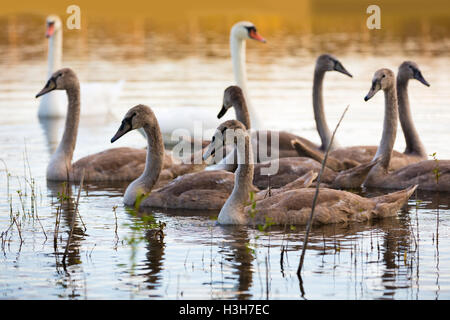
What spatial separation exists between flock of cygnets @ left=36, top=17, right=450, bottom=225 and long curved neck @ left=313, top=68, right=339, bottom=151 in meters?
0.02

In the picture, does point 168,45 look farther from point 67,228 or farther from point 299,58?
point 67,228

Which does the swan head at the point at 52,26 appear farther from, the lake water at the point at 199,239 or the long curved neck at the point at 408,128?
the long curved neck at the point at 408,128

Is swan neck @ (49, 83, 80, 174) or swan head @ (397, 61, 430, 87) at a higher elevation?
swan head @ (397, 61, 430, 87)

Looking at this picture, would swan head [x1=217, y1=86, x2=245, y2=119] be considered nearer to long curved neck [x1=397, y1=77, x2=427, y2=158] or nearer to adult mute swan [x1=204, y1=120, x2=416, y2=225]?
long curved neck [x1=397, y1=77, x2=427, y2=158]

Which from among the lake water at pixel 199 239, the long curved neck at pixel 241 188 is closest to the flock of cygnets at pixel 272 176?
the long curved neck at pixel 241 188

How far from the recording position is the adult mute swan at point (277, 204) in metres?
11.8

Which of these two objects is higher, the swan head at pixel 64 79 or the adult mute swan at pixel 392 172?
the swan head at pixel 64 79

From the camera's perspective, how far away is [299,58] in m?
35.9

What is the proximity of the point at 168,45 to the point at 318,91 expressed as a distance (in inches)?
1047

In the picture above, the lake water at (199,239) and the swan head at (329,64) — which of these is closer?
the lake water at (199,239)

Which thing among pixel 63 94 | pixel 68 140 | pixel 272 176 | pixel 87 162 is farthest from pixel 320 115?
pixel 63 94

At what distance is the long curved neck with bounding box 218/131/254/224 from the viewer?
465 inches

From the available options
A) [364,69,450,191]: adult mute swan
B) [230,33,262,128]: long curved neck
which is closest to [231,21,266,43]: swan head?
[230,33,262,128]: long curved neck

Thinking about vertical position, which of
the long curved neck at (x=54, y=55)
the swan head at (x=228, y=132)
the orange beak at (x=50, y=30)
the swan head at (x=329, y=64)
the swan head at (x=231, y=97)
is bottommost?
the swan head at (x=228, y=132)
